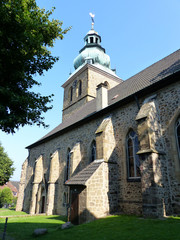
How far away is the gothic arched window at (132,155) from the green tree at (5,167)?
941 inches

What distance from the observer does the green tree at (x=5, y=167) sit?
2857 cm

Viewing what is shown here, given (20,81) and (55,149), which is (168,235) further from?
(55,149)

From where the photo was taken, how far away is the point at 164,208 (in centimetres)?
770

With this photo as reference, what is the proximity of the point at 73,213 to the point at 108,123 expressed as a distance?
5529 mm

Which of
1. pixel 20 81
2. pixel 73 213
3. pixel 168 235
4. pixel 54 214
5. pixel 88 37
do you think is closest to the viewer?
pixel 168 235

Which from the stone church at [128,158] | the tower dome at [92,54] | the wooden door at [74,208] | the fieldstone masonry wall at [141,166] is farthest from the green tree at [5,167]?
the wooden door at [74,208]

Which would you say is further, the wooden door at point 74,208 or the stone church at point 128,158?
the wooden door at point 74,208

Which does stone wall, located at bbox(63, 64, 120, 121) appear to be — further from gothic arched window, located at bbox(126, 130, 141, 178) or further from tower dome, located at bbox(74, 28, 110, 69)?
gothic arched window, located at bbox(126, 130, 141, 178)

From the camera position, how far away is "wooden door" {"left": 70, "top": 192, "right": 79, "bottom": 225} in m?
9.76

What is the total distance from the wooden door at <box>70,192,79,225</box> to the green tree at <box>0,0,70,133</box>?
4305mm

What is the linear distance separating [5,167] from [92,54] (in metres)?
21.7

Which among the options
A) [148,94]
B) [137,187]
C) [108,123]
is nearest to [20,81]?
[108,123]

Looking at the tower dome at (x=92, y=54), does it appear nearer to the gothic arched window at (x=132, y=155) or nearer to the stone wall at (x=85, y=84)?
the stone wall at (x=85, y=84)

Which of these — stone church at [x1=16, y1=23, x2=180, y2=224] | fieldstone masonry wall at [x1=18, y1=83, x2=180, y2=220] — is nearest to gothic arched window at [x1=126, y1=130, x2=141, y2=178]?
stone church at [x1=16, y1=23, x2=180, y2=224]
